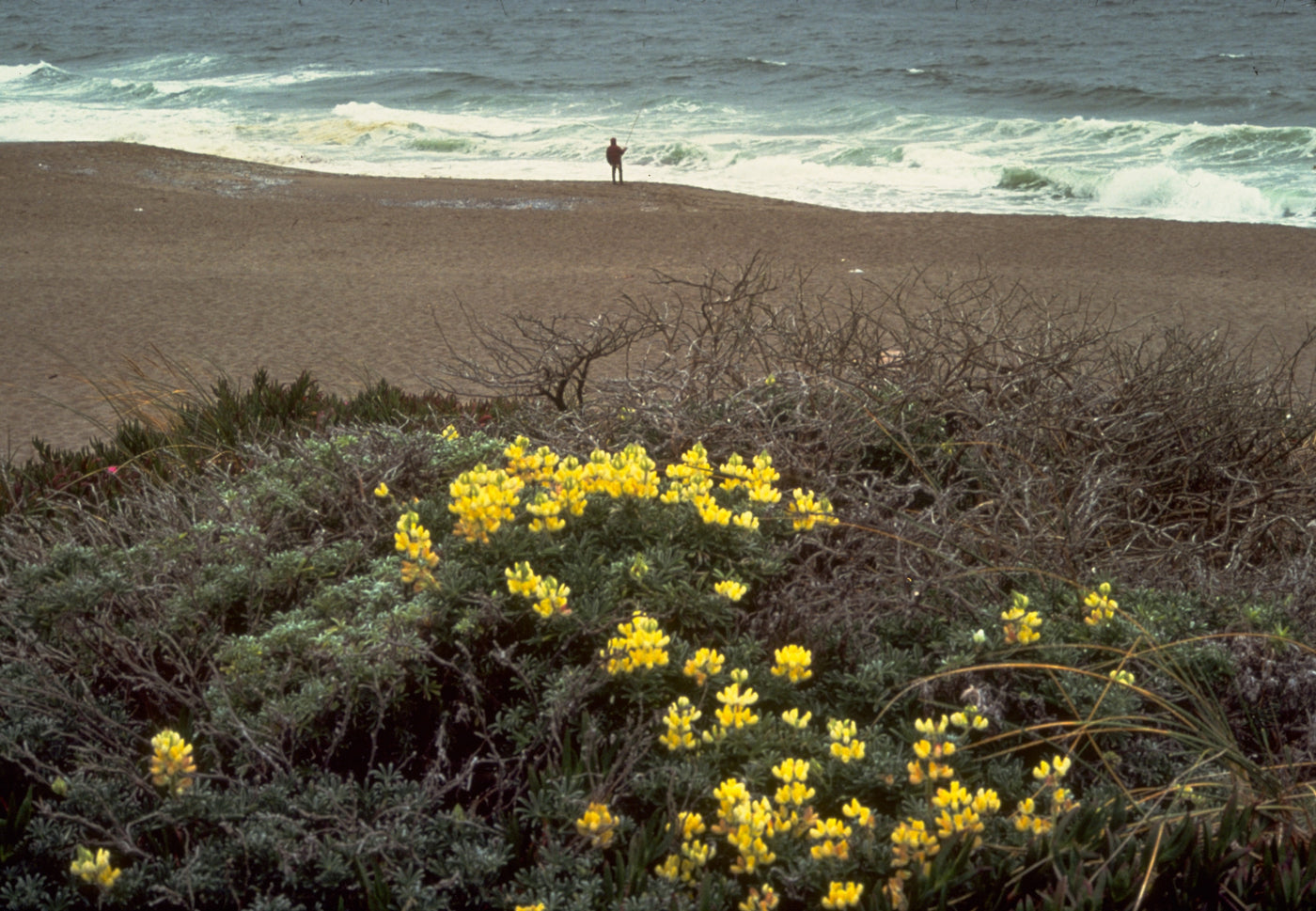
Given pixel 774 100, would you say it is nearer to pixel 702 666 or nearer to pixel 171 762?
pixel 702 666

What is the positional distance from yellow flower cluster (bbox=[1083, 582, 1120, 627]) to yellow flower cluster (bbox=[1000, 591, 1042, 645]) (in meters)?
0.12

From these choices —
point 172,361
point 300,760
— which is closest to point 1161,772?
point 300,760

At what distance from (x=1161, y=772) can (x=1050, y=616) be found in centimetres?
39

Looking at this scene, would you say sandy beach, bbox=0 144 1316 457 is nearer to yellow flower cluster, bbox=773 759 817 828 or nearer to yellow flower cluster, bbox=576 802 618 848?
yellow flower cluster, bbox=576 802 618 848

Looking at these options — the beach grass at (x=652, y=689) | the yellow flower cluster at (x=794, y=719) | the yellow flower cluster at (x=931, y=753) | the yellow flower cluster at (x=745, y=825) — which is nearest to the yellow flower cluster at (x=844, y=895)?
the beach grass at (x=652, y=689)

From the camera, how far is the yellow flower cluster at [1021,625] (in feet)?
7.55

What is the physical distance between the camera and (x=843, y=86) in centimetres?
2581

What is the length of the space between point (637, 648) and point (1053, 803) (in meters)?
0.78

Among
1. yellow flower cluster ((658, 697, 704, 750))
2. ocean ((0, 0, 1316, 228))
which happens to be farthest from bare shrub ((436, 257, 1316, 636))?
ocean ((0, 0, 1316, 228))

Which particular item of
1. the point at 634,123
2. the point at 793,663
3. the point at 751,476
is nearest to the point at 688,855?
the point at 793,663

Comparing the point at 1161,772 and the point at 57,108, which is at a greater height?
the point at 57,108

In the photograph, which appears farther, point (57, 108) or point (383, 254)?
point (57, 108)

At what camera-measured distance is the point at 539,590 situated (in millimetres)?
2260

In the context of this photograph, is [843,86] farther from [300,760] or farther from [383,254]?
[300,760]
